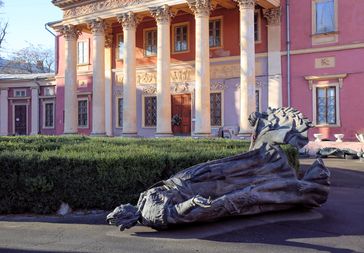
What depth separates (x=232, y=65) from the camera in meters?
24.9

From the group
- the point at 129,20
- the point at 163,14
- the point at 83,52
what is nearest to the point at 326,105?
the point at 163,14

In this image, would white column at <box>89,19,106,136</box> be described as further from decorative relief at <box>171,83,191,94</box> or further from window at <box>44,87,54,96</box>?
window at <box>44,87,54,96</box>

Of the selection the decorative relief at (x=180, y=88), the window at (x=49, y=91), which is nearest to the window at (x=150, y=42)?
the decorative relief at (x=180, y=88)

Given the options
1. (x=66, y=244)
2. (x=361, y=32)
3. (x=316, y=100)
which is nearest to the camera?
(x=66, y=244)

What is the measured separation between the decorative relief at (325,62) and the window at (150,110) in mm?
10187

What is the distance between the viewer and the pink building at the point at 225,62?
70.4 ft

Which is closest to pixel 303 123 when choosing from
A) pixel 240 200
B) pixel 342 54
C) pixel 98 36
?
pixel 240 200

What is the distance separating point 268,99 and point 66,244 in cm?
1983

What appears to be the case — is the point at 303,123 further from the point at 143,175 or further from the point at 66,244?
the point at 66,244

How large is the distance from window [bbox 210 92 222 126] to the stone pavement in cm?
1862

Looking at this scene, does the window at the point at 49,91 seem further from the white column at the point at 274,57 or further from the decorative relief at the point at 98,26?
the white column at the point at 274,57

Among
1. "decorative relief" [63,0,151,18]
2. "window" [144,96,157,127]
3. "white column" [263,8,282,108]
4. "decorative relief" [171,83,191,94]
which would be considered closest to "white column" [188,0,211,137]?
"decorative relief" [63,0,151,18]

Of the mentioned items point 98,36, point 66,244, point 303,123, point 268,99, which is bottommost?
point 66,244

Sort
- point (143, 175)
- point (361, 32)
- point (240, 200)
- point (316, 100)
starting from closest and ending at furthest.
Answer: point (240, 200) → point (143, 175) → point (361, 32) → point (316, 100)
